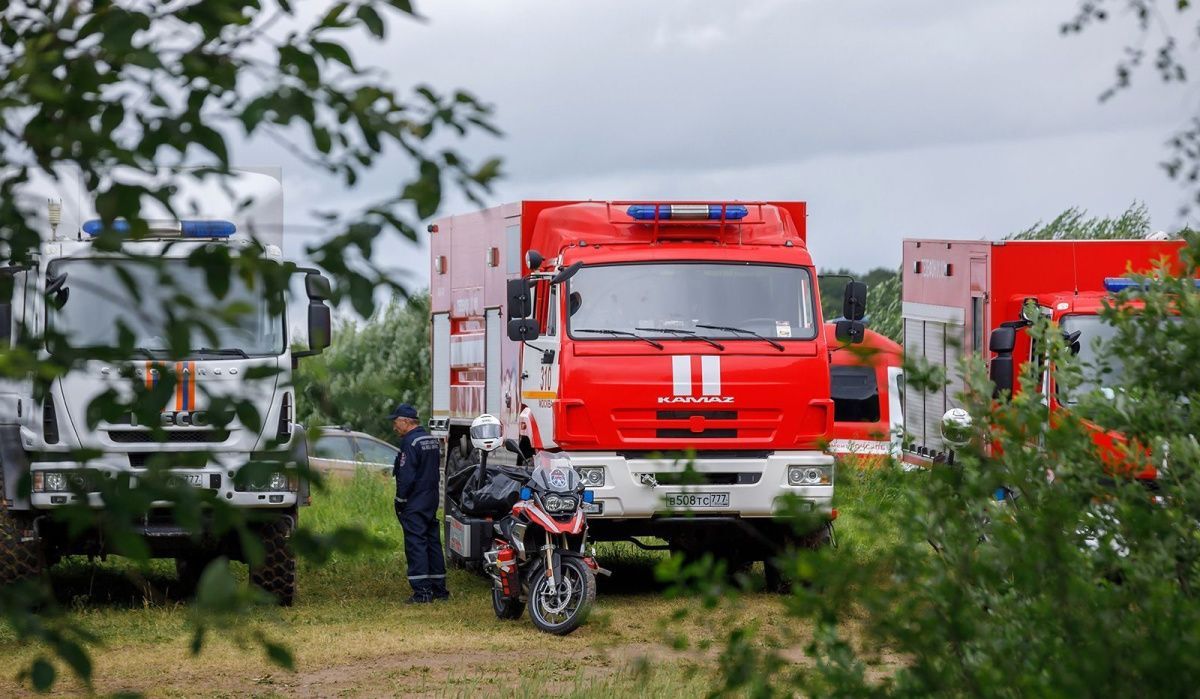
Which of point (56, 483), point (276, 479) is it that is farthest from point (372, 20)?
point (56, 483)

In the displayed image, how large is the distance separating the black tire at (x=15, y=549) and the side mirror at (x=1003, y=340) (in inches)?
296

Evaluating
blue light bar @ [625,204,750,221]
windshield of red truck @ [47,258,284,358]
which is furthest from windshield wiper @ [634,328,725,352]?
windshield of red truck @ [47,258,284,358]

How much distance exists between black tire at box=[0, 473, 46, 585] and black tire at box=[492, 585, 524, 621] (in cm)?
337

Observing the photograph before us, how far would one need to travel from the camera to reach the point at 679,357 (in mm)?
13203

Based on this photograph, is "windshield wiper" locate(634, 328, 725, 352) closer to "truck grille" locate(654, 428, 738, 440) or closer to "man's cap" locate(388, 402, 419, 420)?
"truck grille" locate(654, 428, 738, 440)

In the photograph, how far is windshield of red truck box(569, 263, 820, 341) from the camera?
1338 centimetres

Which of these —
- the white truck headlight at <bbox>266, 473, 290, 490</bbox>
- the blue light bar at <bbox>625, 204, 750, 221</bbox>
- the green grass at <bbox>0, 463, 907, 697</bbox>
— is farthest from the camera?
the blue light bar at <bbox>625, 204, 750, 221</bbox>

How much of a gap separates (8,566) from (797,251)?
6417 mm

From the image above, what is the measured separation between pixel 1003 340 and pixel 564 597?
14.1 feet

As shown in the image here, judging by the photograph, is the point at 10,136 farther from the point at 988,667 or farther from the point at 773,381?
the point at 773,381

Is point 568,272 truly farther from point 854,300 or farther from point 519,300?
point 854,300

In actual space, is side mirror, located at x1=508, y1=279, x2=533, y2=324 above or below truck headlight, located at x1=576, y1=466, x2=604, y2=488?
above

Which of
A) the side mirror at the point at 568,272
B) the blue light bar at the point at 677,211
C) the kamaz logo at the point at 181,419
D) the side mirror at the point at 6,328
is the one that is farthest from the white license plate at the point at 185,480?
the blue light bar at the point at 677,211

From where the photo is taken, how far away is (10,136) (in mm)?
3186
